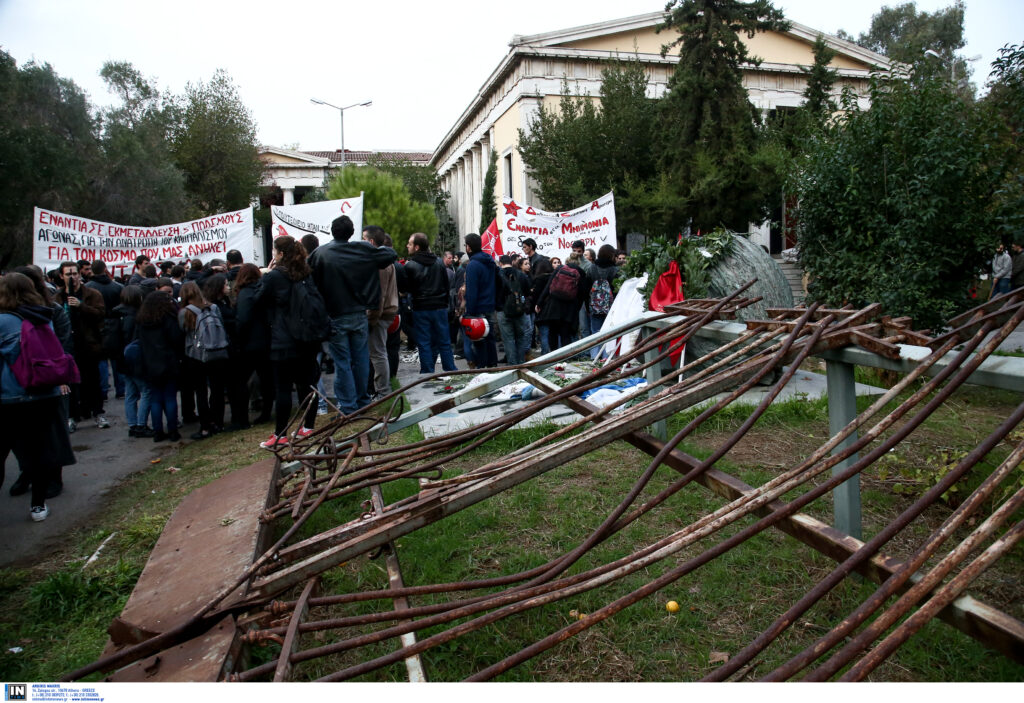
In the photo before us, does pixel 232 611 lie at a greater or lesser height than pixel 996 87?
lesser

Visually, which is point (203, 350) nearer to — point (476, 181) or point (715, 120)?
point (715, 120)

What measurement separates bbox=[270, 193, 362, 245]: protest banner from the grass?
6511 millimetres

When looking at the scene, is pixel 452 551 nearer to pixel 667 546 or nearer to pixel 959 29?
pixel 667 546

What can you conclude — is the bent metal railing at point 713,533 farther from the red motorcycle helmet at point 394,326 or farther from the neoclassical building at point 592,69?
the neoclassical building at point 592,69

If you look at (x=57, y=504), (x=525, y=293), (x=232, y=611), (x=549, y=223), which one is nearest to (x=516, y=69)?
(x=549, y=223)

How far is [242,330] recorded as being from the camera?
7.35 meters

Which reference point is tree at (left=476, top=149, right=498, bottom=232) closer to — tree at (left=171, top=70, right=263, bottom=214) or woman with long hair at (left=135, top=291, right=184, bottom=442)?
tree at (left=171, top=70, right=263, bottom=214)

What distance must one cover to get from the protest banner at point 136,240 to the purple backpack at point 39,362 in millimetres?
7557

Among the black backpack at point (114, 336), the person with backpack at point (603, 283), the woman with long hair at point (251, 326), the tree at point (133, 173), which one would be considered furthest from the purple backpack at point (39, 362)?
the tree at point (133, 173)

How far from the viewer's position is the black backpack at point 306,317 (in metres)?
6.46

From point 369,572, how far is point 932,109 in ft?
22.4

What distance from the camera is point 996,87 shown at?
5930 millimetres

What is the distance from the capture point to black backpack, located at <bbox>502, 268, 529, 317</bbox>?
9.84 meters

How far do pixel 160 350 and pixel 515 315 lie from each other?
477 cm
